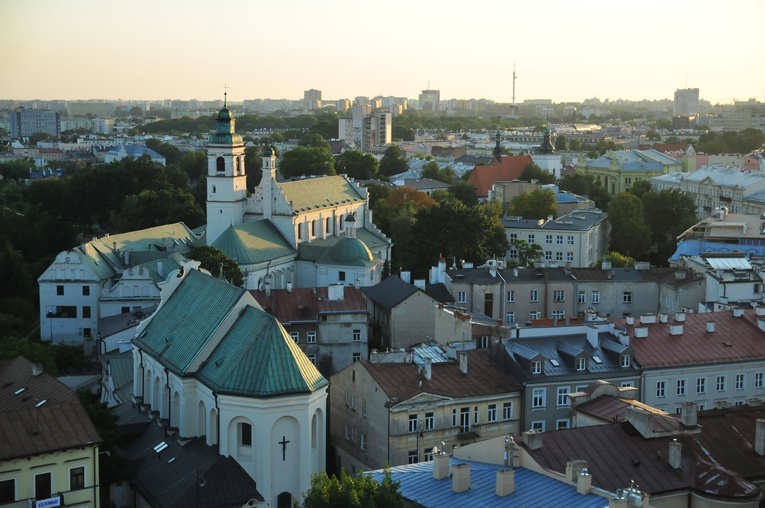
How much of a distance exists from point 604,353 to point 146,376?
16.5 m

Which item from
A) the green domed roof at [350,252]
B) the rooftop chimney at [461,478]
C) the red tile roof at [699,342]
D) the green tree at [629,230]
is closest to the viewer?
the rooftop chimney at [461,478]

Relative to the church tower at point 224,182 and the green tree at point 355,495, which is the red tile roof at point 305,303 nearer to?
the church tower at point 224,182

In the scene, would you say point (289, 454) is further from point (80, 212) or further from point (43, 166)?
point (43, 166)

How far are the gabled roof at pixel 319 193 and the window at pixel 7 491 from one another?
37.8 meters

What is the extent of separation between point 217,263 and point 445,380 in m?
20.6

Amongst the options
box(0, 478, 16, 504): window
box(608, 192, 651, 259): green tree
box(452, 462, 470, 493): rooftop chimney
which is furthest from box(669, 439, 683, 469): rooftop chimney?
box(608, 192, 651, 259): green tree

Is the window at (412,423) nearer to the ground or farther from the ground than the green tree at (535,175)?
nearer to the ground

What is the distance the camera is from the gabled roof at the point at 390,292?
5053cm

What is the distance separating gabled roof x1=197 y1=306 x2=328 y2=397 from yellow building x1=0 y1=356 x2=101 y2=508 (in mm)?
4490

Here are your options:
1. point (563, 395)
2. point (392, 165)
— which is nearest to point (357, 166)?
point (392, 165)

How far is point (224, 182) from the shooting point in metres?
66.4

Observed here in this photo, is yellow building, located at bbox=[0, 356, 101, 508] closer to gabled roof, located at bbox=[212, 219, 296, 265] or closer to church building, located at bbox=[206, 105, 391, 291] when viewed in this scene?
church building, located at bbox=[206, 105, 391, 291]

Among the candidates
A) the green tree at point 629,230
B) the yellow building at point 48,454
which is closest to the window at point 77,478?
the yellow building at point 48,454

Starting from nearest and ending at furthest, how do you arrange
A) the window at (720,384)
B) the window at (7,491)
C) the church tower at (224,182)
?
1. the window at (7,491)
2. the window at (720,384)
3. the church tower at (224,182)
